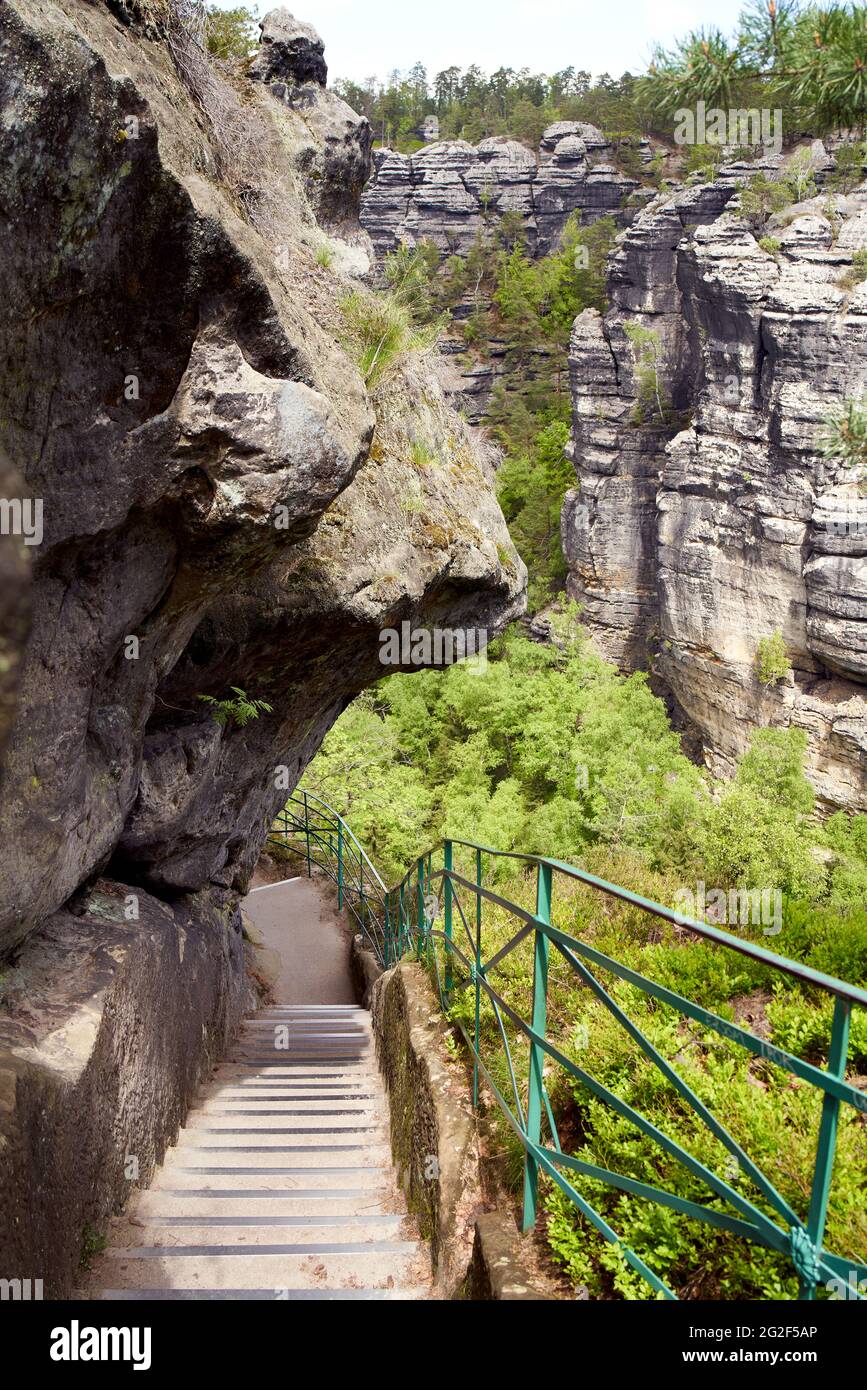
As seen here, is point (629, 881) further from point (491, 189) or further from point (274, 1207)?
point (491, 189)

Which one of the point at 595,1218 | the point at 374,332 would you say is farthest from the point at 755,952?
the point at 374,332

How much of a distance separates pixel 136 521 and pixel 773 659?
97.2 ft

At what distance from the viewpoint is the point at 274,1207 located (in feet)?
13.7

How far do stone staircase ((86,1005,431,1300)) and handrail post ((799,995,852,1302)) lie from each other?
6.93ft

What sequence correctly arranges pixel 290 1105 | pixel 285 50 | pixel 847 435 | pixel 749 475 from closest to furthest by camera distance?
1. pixel 847 435
2. pixel 290 1105
3. pixel 285 50
4. pixel 749 475

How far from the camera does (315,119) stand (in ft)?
25.1

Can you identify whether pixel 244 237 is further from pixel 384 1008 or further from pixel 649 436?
pixel 649 436

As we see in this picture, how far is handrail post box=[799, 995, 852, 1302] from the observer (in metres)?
1.54

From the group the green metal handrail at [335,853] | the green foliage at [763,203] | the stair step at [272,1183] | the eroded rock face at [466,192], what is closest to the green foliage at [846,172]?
the green foliage at [763,203]

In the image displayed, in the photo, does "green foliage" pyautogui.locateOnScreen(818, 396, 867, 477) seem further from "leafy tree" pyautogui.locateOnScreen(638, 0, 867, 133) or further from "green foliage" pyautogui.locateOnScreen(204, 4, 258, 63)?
"green foliage" pyautogui.locateOnScreen(204, 4, 258, 63)

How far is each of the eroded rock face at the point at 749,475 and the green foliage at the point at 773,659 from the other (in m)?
0.34

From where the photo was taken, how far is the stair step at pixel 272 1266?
3.49m

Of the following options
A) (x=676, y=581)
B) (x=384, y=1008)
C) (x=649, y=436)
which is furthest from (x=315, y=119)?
(x=649, y=436)

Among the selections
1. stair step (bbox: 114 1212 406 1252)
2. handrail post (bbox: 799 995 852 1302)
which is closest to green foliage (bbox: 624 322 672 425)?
stair step (bbox: 114 1212 406 1252)
